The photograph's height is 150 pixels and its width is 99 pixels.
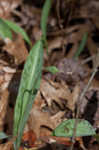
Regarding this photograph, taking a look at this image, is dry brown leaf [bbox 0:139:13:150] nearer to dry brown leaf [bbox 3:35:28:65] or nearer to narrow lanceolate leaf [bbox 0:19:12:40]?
dry brown leaf [bbox 3:35:28:65]

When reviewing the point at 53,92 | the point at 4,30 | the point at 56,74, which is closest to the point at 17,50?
the point at 4,30

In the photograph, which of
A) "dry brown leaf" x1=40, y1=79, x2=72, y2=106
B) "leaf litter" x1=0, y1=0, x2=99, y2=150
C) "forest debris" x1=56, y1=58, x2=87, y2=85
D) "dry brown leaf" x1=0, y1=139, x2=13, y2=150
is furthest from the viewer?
"forest debris" x1=56, y1=58, x2=87, y2=85

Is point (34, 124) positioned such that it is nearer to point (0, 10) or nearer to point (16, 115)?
point (16, 115)

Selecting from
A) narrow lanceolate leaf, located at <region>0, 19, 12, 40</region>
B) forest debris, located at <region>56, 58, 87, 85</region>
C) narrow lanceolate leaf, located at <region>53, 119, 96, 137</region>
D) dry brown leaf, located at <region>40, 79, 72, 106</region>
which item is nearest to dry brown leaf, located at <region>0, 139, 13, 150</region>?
narrow lanceolate leaf, located at <region>53, 119, 96, 137</region>

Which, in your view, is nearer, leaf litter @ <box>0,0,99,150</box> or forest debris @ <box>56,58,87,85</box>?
leaf litter @ <box>0,0,99,150</box>

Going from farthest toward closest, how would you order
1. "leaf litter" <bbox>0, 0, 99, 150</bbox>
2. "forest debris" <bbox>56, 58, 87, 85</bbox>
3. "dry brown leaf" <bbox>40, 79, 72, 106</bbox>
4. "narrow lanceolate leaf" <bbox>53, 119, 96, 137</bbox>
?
1. "forest debris" <bbox>56, 58, 87, 85</bbox>
2. "dry brown leaf" <bbox>40, 79, 72, 106</bbox>
3. "leaf litter" <bbox>0, 0, 99, 150</bbox>
4. "narrow lanceolate leaf" <bbox>53, 119, 96, 137</bbox>

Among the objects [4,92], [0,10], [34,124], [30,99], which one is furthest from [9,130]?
[0,10]
